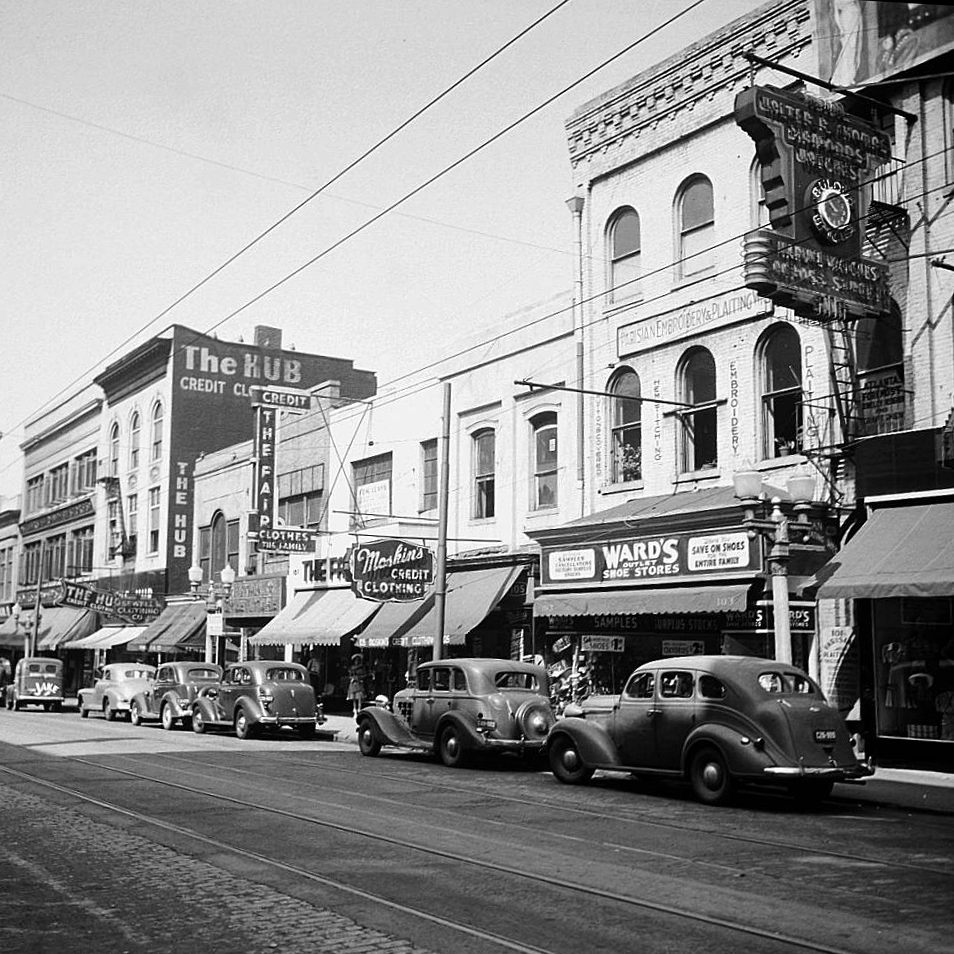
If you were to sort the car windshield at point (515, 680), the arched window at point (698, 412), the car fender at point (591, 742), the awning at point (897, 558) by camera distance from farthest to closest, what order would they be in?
the arched window at point (698, 412) → the car windshield at point (515, 680) → the awning at point (897, 558) → the car fender at point (591, 742)

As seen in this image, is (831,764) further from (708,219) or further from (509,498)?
(509,498)

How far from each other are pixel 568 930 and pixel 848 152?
14528 mm

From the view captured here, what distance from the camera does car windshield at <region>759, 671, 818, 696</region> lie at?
48.3 ft


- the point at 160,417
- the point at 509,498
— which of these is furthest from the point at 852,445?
the point at 160,417

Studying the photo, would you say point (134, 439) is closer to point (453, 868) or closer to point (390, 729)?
point (390, 729)

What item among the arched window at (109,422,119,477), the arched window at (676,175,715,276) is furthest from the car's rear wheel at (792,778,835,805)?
the arched window at (109,422,119,477)

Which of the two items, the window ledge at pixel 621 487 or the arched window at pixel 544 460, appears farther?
the arched window at pixel 544 460

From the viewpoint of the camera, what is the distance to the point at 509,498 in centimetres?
2828

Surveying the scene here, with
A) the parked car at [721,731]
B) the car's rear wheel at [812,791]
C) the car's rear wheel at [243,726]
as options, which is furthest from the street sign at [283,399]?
the car's rear wheel at [812,791]

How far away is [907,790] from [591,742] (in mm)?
4174

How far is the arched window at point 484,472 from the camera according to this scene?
2928cm

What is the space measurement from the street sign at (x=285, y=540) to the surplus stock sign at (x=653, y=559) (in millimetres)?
12377

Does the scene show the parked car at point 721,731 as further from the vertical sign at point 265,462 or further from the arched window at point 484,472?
the vertical sign at point 265,462

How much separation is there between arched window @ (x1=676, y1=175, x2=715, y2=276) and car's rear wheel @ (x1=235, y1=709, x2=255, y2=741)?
13.4 metres
